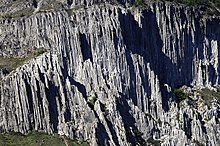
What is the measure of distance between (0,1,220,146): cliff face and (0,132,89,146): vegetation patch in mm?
1566

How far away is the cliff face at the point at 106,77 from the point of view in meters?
120

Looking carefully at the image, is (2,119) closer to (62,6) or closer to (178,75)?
(62,6)

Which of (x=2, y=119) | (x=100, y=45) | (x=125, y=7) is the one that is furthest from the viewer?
(x=125, y=7)

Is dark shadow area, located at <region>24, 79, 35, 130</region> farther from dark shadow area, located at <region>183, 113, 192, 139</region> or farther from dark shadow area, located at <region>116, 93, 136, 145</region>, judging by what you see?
dark shadow area, located at <region>183, 113, 192, 139</region>

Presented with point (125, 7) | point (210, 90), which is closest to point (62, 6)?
point (125, 7)

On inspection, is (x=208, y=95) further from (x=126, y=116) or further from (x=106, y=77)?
(x=106, y=77)

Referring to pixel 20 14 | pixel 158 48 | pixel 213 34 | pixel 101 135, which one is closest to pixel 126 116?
pixel 101 135

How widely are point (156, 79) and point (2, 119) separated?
108 ft

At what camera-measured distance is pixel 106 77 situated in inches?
5030

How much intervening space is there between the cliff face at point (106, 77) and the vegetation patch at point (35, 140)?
157cm

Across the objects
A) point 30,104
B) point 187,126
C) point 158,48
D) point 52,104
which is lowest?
point 187,126

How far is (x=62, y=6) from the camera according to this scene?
13450 centimetres

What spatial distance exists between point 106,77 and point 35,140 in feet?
67.2

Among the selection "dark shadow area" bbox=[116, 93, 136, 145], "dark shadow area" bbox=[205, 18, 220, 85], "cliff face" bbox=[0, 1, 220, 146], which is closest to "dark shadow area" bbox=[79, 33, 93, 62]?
"cliff face" bbox=[0, 1, 220, 146]
